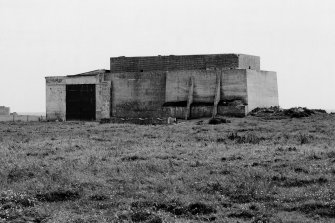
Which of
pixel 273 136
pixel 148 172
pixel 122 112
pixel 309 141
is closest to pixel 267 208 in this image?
pixel 148 172

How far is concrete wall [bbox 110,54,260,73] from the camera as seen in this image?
45.0m

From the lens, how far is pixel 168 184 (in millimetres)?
12352

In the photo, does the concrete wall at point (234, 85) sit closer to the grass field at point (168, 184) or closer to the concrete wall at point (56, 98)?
the concrete wall at point (56, 98)

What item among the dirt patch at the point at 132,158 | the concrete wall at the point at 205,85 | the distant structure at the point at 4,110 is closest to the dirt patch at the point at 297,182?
the dirt patch at the point at 132,158

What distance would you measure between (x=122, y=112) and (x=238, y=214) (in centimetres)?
3818

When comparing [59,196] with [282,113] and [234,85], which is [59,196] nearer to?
[282,113]

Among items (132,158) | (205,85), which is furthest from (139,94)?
(132,158)

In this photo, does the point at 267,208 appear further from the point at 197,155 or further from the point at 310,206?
the point at 197,155

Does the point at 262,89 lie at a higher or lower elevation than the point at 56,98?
higher

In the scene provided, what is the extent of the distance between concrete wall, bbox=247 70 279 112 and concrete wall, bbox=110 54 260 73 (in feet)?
4.20

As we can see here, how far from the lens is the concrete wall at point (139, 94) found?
46594 mm

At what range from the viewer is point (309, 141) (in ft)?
73.1

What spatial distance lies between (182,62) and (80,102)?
412 inches

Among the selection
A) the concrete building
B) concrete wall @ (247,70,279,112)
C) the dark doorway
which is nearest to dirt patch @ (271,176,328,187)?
the concrete building
